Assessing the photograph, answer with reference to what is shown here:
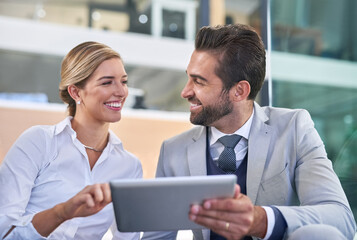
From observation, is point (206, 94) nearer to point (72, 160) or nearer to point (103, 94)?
point (103, 94)

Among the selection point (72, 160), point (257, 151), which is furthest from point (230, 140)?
point (72, 160)

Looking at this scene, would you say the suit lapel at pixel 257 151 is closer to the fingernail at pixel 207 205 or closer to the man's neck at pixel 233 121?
the man's neck at pixel 233 121

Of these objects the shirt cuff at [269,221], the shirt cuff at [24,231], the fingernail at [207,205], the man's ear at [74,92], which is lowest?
the shirt cuff at [24,231]

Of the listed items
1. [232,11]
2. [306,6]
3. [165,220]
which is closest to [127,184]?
[165,220]

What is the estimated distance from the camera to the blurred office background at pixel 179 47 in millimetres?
2443

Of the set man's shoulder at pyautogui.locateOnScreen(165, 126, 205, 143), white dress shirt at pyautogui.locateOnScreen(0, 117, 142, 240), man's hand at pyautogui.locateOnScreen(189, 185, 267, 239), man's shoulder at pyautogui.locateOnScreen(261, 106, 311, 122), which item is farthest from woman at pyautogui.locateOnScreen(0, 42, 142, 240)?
man's shoulder at pyautogui.locateOnScreen(261, 106, 311, 122)

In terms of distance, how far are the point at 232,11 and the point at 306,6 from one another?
3675 millimetres

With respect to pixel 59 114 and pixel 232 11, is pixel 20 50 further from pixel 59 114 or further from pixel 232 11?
pixel 232 11

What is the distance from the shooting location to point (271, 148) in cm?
189

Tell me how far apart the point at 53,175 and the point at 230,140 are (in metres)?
0.77

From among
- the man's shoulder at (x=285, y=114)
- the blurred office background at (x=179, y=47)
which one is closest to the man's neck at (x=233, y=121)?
the man's shoulder at (x=285, y=114)

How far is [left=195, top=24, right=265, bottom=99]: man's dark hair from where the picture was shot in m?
2.03

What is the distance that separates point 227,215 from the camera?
128 cm

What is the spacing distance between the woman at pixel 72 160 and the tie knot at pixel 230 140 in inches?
17.1
